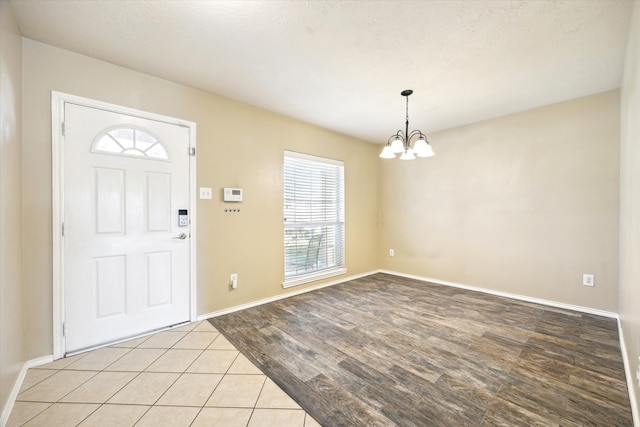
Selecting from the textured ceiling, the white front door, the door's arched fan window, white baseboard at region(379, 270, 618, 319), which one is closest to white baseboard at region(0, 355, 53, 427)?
the white front door

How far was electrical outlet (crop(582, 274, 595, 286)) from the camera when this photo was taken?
2910 millimetres

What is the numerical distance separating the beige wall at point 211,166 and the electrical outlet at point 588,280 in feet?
9.72

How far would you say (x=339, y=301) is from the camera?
11.1ft

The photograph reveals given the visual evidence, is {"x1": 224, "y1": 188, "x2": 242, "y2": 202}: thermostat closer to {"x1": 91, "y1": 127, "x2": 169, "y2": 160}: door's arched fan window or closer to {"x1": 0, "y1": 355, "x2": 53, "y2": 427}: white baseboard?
{"x1": 91, "y1": 127, "x2": 169, "y2": 160}: door's arched fan window

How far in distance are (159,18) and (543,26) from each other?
2714 millimetres

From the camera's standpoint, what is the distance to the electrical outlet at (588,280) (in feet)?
9.55

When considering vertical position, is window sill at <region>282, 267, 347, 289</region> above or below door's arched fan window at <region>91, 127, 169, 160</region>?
below

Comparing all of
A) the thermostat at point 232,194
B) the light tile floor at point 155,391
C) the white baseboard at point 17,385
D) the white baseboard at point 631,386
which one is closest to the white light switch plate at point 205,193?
the thermostat at point 232,194

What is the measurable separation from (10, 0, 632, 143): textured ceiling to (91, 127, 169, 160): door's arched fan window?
610 mm

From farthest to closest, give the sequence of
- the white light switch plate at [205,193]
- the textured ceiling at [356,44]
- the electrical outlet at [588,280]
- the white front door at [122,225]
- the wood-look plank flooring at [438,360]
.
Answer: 1. the electrical outlet at [588,280]
2. the white light switch plate at [205,193]
3. the white front door at [122,225]
4. the textured ceiling at [356,44]
5. the wood-look plank flooring at [438,360]

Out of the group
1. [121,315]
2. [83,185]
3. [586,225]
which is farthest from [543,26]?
[121,315]

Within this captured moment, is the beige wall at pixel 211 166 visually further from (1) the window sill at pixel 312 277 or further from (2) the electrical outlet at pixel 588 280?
(2) the electrical outlet at pixel 588 280

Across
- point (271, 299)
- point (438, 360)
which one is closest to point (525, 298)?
point (438, 360)

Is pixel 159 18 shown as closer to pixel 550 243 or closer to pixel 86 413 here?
pixel 86 413
